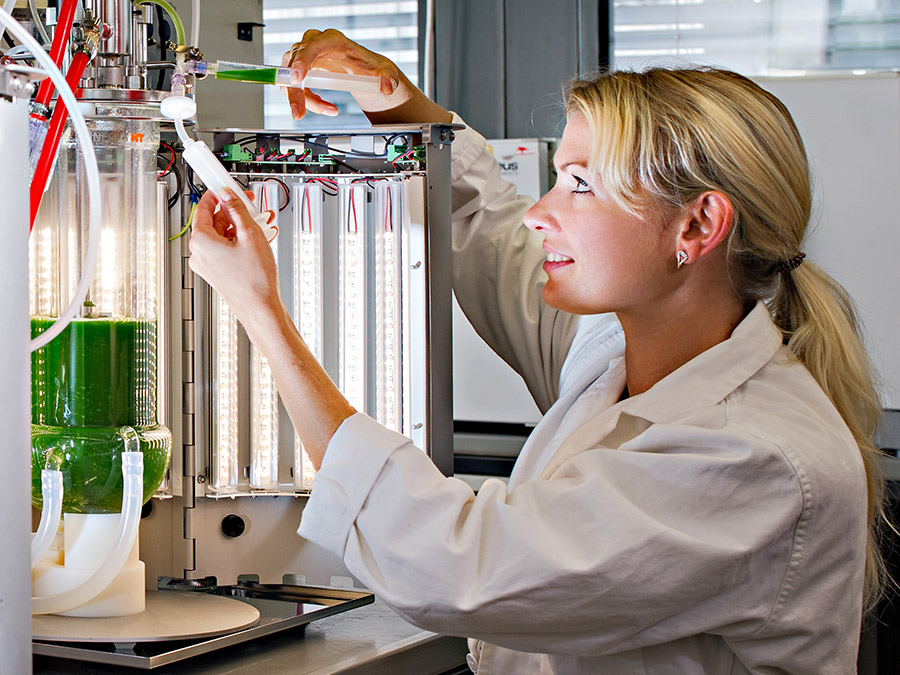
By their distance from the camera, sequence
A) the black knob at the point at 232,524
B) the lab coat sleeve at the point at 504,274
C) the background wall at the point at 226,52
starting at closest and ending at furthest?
the black knob at the point at 232,524 → the background wall at the point at 226,52 → the lab coat sleeve at the point at 504,274

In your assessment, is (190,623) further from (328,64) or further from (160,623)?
(328,64)

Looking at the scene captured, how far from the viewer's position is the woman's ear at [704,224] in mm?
1067

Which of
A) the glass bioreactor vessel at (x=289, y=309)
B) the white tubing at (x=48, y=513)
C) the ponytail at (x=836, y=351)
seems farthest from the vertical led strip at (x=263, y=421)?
the ponytail at (x=836, y=351)

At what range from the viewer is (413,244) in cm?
119

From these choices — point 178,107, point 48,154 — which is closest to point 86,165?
point 48,154

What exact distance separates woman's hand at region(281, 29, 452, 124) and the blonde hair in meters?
0.25

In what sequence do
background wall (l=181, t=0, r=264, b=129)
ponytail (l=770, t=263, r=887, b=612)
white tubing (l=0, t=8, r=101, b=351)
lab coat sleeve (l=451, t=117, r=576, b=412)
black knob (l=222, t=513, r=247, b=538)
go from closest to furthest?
white tubing (l=0, t=8, r=101, b=351) → ponytail (l=770, t=263, r=887, b=612) → black knob (l=222, t=513, r=247, b=538) → background wall (l=181, t=0, r=264, b=129) → lab coat sleeve (l=451, t=117, r=576, b=412)

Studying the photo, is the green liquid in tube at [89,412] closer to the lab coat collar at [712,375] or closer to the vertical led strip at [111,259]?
the vertical led strip at [111,259]

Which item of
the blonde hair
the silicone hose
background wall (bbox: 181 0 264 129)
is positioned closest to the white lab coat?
the blonde hair

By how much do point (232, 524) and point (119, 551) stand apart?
18 cm

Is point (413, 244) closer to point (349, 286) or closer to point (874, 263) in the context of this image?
point (349, 286)

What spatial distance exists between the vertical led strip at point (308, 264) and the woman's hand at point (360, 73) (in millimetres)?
126

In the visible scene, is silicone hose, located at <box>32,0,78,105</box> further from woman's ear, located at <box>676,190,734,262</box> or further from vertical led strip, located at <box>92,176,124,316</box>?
woman's ear, located at <box>676,190,734,262</box>

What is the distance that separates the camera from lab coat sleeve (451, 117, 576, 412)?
148 cm
